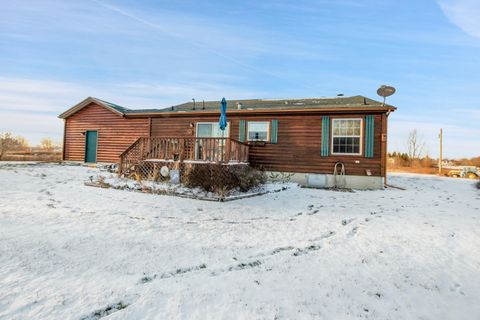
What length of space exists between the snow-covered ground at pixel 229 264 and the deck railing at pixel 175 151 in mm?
3301

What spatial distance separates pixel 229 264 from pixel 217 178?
477cm

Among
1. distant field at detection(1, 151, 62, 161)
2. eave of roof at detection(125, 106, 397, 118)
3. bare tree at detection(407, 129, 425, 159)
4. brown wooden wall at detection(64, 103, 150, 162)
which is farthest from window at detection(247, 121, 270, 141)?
bare tree at detection(407, 129, 425, 159)

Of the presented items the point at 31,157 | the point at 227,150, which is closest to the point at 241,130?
the point at 227,150

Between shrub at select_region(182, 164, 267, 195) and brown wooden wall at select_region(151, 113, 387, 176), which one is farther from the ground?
brown wooden wall at select_region(151, 113, 387, 176)

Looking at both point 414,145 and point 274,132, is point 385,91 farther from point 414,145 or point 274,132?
point 414,145

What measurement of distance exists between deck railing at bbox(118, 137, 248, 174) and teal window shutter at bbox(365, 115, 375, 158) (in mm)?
4908

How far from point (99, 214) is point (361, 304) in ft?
14.5

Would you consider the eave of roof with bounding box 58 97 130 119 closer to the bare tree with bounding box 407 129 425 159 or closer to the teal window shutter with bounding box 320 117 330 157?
the teal window shutter with bounding box 320 117 330 157

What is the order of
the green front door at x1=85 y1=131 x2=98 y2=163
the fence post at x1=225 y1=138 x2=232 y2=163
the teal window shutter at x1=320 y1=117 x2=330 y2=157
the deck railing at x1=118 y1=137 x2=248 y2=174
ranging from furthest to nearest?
the green front door at x1=85 y1=131 x2=98 y2=163, the teal window shutter at x1=320 y1=117 x2=330 y2=157, the deck railing at x1=118 y1=137 x2=248 y2=174, the fence post at x1=225 y1=138 x2=232 y2=163

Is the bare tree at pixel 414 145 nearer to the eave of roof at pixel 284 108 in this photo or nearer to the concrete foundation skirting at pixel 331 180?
the eave of roof at pixel 284 108

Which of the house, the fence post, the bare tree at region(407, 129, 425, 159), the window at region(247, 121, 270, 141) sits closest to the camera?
the fence post

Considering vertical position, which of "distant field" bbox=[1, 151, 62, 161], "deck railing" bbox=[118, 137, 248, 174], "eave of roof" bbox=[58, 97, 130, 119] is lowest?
"distant field" bbox=[1, 151, 62, 161]

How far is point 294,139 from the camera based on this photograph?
11602 millimetres

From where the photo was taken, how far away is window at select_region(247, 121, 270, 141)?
1205 cm
